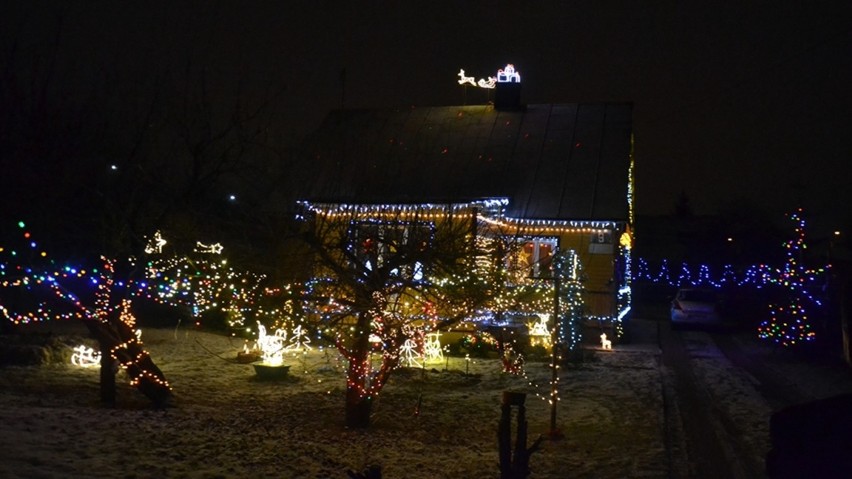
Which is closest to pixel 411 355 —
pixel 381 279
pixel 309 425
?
pixel 309 425

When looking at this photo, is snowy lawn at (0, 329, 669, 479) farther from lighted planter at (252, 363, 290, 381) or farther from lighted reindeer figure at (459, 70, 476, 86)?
lighted reindeer figure at (459, 70, 476, 86)

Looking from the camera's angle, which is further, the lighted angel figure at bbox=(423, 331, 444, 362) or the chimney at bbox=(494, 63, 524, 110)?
the chimney at bbox=(494, 63, 524, 110)

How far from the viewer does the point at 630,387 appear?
49.0ft

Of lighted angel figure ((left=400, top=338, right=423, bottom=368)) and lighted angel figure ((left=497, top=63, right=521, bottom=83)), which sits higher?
lighted angel figure ((left=497, top=63, right=521, bottom=83))

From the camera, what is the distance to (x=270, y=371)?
14.7 metres

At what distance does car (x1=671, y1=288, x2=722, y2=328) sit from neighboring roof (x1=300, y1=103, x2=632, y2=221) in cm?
750

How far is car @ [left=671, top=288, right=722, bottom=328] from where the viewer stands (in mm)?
28844

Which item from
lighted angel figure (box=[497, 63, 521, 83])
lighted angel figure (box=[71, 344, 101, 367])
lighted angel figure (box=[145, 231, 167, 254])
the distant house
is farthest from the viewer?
lighted angel figure (box=[497, 63, 521, 83])

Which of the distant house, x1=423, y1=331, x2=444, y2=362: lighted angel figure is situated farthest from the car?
x1=423, y1=331, x2=444, y2=362: lighted angel figure

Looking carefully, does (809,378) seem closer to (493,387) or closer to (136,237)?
(493,387)

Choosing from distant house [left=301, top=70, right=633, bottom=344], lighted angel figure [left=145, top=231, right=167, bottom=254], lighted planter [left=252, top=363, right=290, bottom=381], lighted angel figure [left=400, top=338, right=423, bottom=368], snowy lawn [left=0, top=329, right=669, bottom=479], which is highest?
distant house [left=301, top=70, right=633, bottom=344]

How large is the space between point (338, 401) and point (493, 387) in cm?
315

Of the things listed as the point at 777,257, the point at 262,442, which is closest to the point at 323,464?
the point at 262,442

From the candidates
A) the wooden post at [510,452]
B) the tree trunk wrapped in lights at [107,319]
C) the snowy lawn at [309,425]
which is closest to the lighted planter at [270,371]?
the snowy lawn at [309,425]
